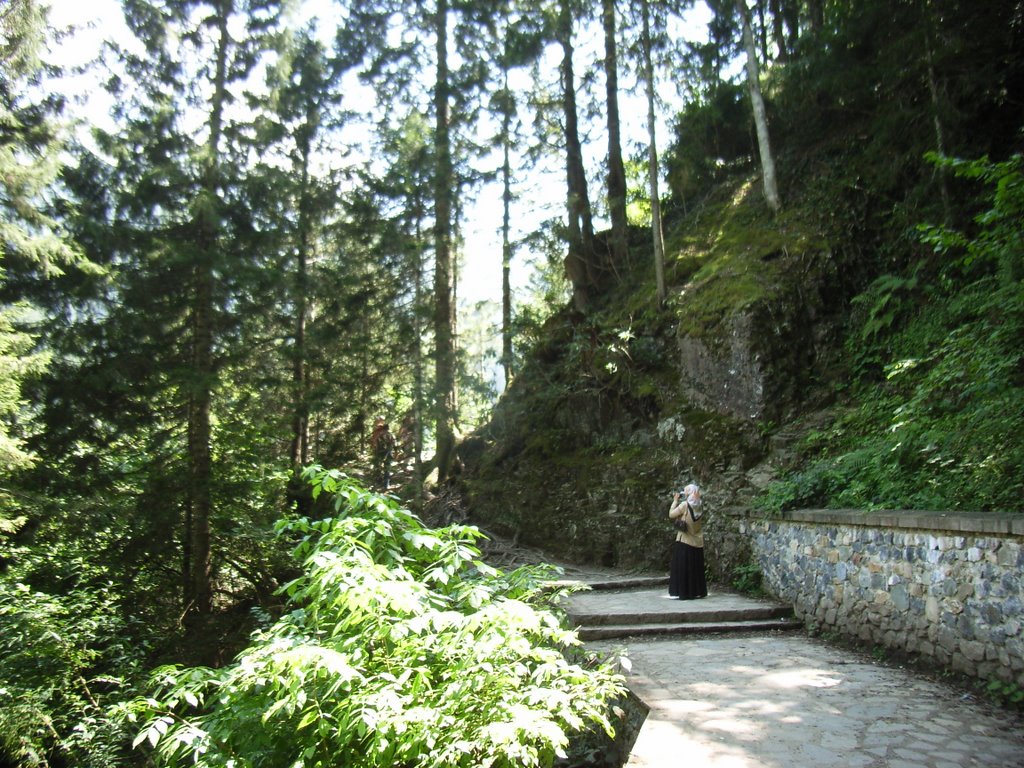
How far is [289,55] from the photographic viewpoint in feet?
42.5

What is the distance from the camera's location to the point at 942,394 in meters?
7.94

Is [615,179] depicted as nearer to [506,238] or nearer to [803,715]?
[506,238]

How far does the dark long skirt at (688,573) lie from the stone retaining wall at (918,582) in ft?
3.32

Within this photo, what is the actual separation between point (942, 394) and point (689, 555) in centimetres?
353

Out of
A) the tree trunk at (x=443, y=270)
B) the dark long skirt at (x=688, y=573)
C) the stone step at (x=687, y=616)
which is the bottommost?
the stone step at (x=687, y=616)

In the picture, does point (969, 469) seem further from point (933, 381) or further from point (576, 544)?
point (576, 544)

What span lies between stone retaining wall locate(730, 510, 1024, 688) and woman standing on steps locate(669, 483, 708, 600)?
1.03 m

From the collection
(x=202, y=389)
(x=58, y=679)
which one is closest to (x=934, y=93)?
(x=202, y=389)

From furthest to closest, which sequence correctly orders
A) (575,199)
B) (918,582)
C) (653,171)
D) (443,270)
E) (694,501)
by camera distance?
(575,199)
(443,270)
(653,171)
(694,501)
(918,582)

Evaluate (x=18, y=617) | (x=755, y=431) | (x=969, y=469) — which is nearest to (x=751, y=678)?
(x=969, y=469)

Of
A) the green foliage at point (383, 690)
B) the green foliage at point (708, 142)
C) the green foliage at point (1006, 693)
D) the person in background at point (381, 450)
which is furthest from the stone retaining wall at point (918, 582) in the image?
the green foliage at point (708, 142)

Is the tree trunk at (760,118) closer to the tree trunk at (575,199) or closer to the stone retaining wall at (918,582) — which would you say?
the tree trunk at (575,199)

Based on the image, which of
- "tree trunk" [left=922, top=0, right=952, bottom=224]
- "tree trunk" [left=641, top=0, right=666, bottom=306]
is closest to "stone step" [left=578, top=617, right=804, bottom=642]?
"tree trunk" [left=922, top=0, right=952, bottom=224]

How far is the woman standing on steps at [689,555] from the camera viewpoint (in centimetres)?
871
